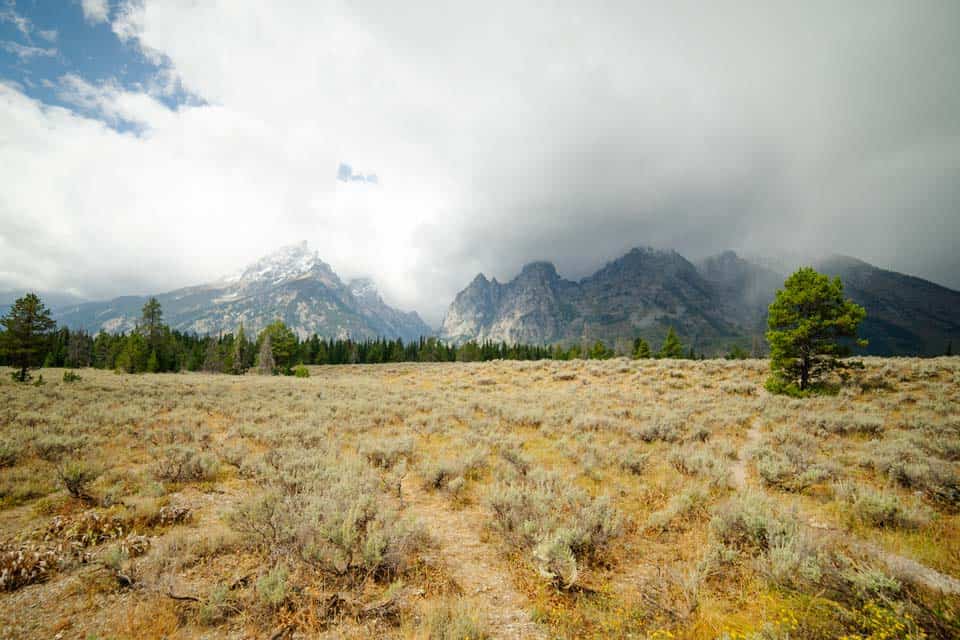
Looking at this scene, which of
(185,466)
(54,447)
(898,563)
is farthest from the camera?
(54,447)

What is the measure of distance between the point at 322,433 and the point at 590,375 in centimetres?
2129

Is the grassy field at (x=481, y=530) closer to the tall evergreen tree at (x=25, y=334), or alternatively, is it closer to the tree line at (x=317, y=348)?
the tree line at (x=317, y=348)

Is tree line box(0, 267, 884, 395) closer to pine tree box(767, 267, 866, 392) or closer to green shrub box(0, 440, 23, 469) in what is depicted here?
pine tree box(767, 267, 866, 392)

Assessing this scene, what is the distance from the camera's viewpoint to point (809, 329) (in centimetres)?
1797

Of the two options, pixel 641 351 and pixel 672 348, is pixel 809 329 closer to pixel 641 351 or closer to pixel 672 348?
pixel 672 348

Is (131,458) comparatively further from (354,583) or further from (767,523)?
(767,523)

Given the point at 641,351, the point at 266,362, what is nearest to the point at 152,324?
the point at 266,362

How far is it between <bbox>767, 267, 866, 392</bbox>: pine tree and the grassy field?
5.13 metres

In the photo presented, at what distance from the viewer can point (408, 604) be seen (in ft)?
15.6

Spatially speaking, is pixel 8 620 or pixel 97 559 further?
pixel 97 559

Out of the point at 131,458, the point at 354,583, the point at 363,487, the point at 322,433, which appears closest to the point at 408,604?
the point at 354,583

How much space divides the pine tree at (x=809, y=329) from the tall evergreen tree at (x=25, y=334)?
49703mm

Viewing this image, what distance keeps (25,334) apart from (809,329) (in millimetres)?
53380

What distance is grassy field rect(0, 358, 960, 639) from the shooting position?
171 inches
